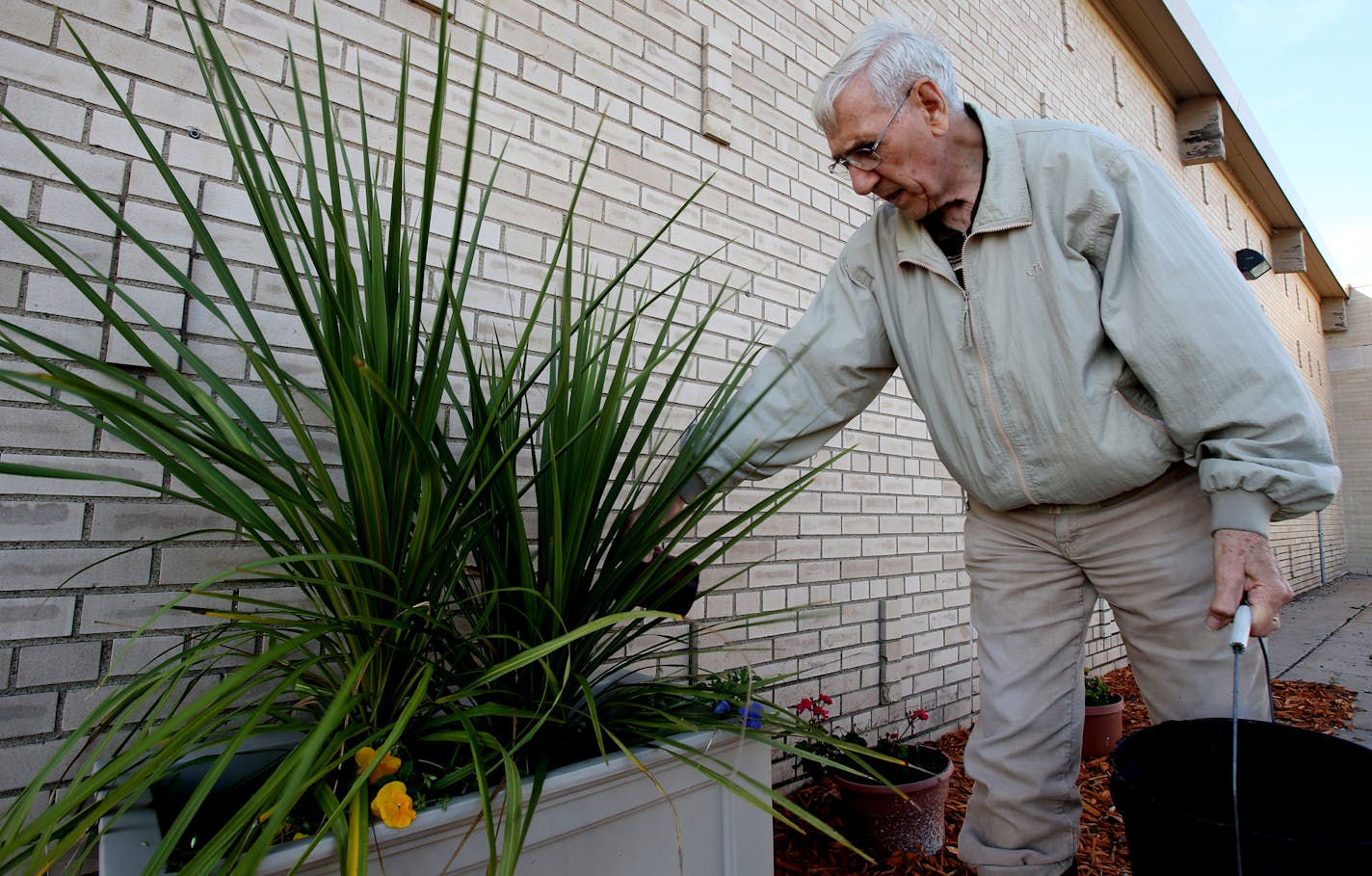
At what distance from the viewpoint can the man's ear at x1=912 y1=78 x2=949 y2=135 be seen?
4.76ft

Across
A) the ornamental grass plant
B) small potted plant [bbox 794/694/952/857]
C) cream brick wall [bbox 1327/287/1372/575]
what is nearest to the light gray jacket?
the ornamental grass plant

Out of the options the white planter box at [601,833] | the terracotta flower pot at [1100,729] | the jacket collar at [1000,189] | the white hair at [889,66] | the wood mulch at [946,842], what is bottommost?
the wood mulch at [946,842]

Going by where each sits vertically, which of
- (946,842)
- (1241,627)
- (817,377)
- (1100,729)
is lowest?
(946,842)

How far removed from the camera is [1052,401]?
1373 mm

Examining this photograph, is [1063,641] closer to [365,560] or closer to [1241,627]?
[1241,627]

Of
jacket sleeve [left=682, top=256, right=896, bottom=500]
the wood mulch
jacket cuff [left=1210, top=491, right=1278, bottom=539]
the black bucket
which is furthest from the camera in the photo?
the wood mulch

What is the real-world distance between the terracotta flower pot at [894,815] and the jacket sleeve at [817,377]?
97cm

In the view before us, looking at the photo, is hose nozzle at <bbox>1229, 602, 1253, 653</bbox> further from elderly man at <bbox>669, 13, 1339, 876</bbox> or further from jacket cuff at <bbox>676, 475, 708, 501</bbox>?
jacket cuff at <bbox>676, 475, 708, 501</bbox>

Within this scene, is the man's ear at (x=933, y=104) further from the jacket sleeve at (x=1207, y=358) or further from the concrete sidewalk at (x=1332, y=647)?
the concrete sidewalk at (x=1332, y=647)

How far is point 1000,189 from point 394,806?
142cm

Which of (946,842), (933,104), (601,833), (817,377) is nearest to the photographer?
(601,833)

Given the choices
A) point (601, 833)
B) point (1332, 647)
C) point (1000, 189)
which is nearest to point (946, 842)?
point (601, 833)

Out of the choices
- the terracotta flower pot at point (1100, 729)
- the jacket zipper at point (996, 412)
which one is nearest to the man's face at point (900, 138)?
the jacket zipper at point (996, 412)

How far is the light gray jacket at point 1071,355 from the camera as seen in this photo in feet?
3.97
